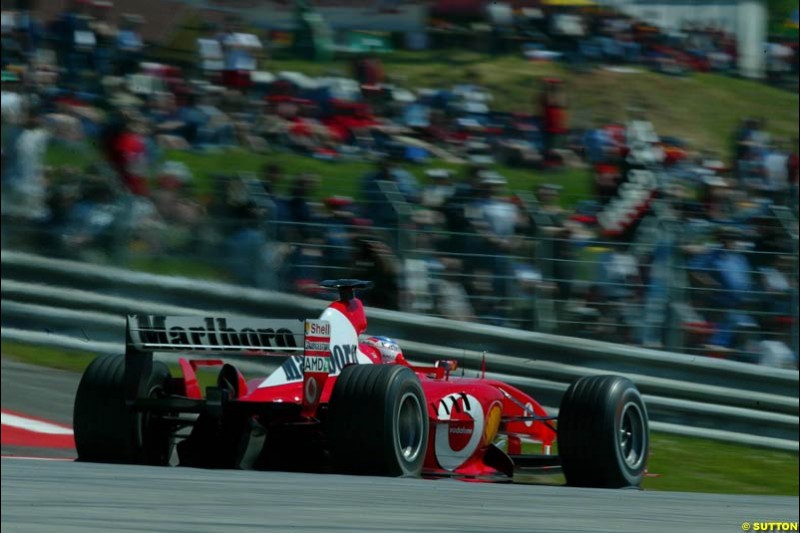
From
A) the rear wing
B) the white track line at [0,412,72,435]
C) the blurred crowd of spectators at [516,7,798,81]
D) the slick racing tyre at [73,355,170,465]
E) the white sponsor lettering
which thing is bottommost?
the white track line at [0,412,72,435]

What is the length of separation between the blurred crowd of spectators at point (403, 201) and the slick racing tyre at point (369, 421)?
323cm

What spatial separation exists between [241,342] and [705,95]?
26.7ft

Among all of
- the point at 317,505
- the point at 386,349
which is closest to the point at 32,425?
the point at 386,349

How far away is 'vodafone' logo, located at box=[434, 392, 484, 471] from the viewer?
22.5ft

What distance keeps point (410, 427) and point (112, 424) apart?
59.0 inches

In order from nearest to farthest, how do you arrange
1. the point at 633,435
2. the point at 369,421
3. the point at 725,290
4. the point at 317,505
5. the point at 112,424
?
the point at 317,505 → the point at 369,421 → the point at 112,424 → the point at 633,435 → the point at 725,290

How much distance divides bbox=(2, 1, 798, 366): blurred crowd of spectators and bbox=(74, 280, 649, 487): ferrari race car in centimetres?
231

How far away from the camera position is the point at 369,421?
603 cm

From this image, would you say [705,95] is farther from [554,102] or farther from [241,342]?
[241,342]

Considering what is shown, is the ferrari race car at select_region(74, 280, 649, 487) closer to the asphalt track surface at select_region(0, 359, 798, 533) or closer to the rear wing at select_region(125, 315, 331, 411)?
the rear wing at select_region(125, 315, 331, 411)

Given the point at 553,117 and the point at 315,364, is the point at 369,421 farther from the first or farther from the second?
the point at 553,117

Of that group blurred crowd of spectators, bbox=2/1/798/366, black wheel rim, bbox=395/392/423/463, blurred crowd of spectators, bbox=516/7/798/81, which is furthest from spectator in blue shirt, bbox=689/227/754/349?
blurred crowd of spectators, bbox=516/7/798/81

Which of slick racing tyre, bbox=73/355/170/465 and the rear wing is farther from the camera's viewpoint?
slick racing tyre, bbox=73/355/170/465

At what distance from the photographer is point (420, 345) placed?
9398 mm
